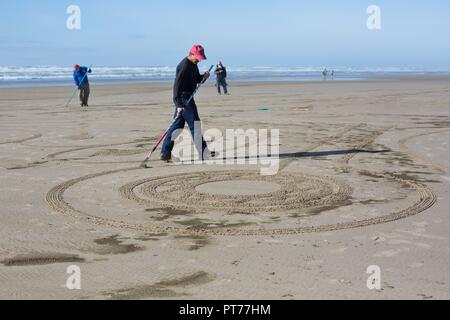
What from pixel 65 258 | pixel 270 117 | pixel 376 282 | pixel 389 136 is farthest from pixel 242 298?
pixel 270 117

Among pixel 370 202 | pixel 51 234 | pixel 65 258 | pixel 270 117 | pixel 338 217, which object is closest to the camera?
pixel 65 258

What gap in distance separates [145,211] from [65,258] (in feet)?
5.56

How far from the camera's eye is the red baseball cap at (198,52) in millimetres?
9648

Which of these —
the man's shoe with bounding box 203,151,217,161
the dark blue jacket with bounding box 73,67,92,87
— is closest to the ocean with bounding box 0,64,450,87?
the dark blue jacket with bounding box 73,67,92,87

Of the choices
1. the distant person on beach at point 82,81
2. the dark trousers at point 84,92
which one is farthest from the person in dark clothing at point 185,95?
the dark trousers at point 84,92

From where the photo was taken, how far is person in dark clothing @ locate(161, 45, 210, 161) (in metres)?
9.75

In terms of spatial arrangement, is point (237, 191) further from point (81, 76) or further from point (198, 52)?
point (81, 76)

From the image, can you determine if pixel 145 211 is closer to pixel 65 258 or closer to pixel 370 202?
pixel 65 258

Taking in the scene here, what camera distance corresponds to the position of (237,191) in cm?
764

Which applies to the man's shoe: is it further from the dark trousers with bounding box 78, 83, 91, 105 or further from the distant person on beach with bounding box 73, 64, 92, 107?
the dark trousers with bounding box 78, 83, 91, 105
